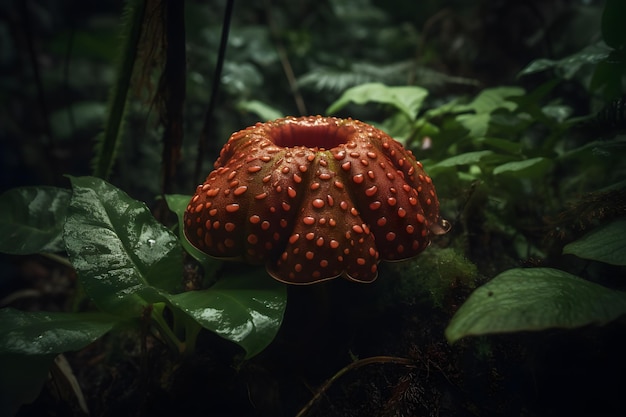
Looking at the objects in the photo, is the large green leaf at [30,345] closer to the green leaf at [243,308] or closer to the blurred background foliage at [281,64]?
the green leaf at [243,308]

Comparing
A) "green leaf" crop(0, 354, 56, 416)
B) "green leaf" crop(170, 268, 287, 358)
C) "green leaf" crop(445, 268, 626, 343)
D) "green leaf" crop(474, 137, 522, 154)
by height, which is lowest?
"green leaf" crop(0, 354, 56, 416)

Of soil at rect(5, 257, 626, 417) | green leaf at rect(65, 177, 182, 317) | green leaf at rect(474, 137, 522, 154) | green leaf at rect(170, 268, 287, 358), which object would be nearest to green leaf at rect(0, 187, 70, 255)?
green leaf at rect(65, 177, 182, 317)

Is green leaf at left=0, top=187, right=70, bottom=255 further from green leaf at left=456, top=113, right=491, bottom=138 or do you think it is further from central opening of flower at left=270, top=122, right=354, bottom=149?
green leaf at left=456, top=113, right=491, bottom=138

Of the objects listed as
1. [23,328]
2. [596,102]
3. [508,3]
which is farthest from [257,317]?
[508,3]

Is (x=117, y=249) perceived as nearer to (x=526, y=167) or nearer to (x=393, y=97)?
(x=526, y=167)

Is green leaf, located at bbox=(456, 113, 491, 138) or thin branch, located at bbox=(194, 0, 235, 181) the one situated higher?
thin branch, located at bbox=(194, 0, 235, 181)

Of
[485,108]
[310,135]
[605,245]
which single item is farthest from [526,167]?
[310,135]
